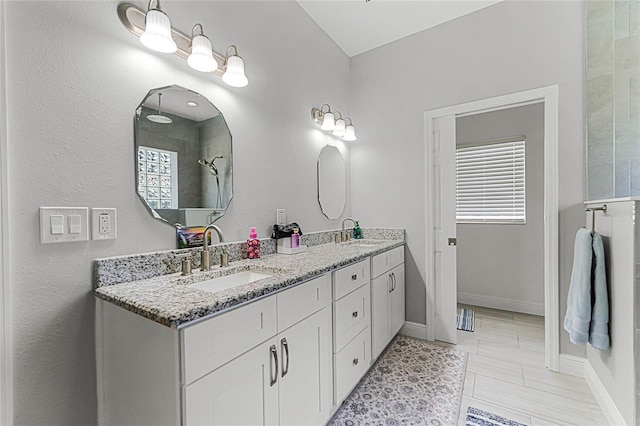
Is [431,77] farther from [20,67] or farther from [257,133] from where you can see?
[20,67]

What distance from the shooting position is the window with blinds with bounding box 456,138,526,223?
126 inches

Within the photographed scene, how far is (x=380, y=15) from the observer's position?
2.39 metres

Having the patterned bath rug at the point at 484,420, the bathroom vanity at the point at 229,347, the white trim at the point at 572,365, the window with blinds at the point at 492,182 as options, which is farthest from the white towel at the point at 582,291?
the window with blinds at the point at 492,182

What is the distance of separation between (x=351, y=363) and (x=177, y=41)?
6.54 feet

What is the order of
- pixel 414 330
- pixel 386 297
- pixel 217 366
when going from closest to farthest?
pixel 217 366, pixel 386 297, pixel 414 330

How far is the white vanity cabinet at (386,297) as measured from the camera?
204 centimetres

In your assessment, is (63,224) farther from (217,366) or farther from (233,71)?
(233,71)

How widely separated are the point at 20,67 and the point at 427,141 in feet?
8.38

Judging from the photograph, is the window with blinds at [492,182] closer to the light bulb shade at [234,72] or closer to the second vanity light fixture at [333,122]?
the second vanity light fixture at [333,122]

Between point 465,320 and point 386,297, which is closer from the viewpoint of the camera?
point 386,297

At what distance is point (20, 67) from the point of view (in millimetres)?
956

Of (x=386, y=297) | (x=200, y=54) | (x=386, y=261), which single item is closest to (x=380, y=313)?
(x=386, y=297)

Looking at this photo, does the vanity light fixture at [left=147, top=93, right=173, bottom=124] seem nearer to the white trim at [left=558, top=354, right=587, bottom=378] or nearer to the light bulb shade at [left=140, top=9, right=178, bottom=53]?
the light bulb shade at [left=140, top=9, right=178, bottom=53]

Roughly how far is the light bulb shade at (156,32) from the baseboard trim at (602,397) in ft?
9.15
